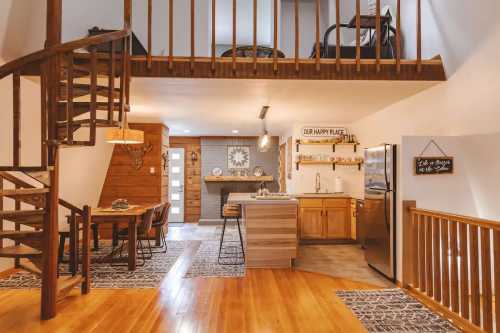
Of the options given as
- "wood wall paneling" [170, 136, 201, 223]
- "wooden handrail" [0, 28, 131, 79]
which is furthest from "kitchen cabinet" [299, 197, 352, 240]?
"wooden handrail" [0, 28, 131, 79]

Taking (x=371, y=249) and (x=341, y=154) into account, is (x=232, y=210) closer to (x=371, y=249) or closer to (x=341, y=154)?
(x=371, y=249)

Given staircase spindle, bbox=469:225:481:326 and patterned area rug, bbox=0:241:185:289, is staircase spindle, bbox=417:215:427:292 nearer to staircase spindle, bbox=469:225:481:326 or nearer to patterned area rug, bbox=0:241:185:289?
staircase spindle, bbox=469:225:481:326

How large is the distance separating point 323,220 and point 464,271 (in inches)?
121

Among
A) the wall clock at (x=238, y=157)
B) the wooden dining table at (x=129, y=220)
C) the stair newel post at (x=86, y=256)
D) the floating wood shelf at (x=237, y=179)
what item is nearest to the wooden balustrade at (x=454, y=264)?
the wooden dining table at (x=129, y=220)

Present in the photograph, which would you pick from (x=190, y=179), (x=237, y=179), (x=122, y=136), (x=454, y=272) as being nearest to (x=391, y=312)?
(x=454, y=272)

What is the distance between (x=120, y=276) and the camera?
3836 millimetres

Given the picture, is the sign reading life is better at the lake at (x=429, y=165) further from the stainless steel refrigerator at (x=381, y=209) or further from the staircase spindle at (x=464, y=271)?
the staircase spindle at (x=464, y=271)

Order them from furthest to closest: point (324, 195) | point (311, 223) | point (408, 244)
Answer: point (324, 195) → point (311, 223) → point (408, 244)

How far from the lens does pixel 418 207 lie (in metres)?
3.49

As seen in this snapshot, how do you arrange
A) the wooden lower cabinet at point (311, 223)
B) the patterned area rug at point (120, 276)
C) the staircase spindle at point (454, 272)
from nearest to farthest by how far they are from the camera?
the staircase spindle at point (454, 272) < the patterned area rug at point (120, 276) < the wooden lower cabinet at point (311, 223)

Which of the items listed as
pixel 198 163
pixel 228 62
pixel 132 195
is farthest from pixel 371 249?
pixel 198 163

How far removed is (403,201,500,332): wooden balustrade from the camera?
234 centimetres

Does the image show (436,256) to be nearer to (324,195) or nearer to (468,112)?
(468,112)

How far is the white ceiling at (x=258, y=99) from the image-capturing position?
12.2ft
